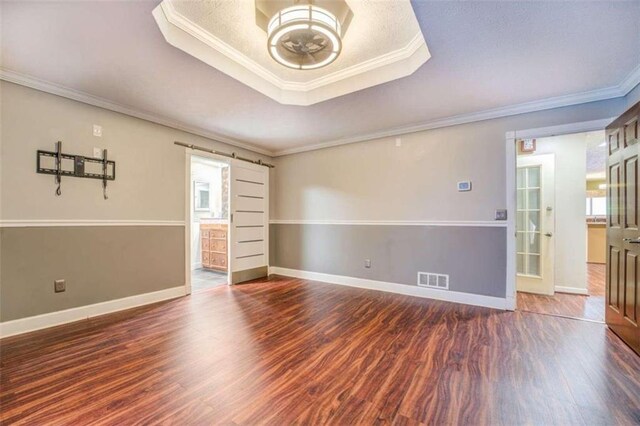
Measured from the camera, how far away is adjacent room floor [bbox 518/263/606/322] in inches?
120

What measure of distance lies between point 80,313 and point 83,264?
0.50m

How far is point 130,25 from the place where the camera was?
1.86 m

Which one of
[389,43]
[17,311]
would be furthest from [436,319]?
[17,311]

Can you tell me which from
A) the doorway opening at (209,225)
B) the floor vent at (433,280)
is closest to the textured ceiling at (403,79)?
the doorway opening at (209,225)

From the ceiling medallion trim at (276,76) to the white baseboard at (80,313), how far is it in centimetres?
277

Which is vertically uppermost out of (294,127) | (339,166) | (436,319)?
(294,127)

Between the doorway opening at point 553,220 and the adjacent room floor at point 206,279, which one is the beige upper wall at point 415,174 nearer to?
the doorway opening at point 553,220

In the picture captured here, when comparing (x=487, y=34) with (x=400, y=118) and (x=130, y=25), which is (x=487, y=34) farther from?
(x=130, y=25)

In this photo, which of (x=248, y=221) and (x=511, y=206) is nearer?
(x=511, y=206)

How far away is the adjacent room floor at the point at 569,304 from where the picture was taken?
3.05m

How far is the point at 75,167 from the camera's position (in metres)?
2.83

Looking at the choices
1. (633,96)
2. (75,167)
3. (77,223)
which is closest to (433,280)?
(633,96)

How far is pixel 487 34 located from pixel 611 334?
2866mm

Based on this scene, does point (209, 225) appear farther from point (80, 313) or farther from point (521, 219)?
point (521, 219)
